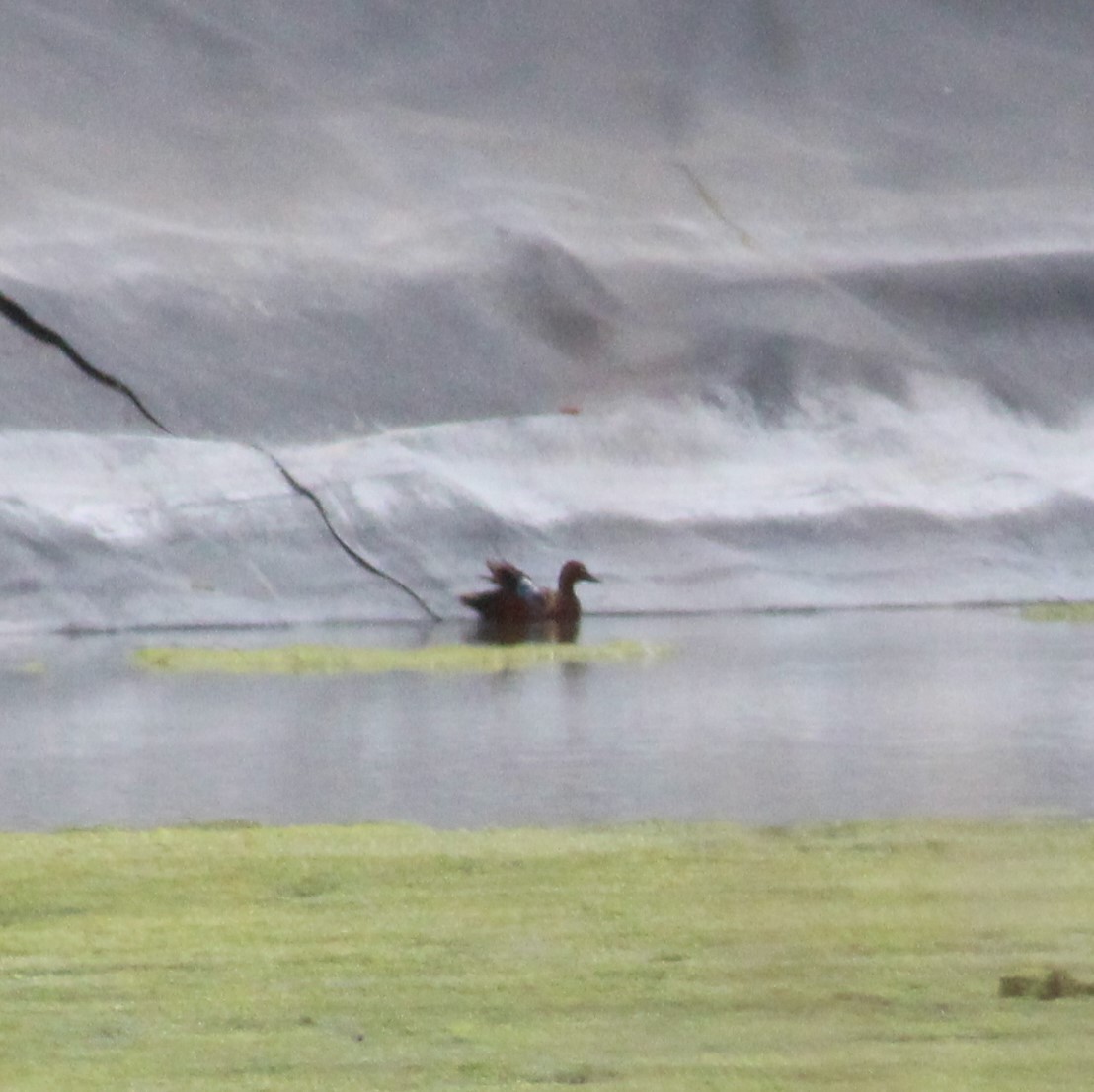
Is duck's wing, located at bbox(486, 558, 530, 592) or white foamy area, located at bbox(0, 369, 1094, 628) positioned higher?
white foamy area, located at bbox(0, 369, 1094, 628)

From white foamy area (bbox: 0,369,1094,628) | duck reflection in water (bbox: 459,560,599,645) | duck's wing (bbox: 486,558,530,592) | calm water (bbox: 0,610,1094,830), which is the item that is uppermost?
white foamy area (bbox: 0,369,1094,628)

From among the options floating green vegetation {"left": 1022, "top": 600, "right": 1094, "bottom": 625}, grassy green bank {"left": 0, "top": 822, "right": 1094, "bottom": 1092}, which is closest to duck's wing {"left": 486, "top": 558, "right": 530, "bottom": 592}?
floating green vegetation {"left": 1022, "top": 600, "right": 1094, "bottom": 625}

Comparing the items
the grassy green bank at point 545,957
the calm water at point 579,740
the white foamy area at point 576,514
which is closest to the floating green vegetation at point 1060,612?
the white foamy area at point 576,514

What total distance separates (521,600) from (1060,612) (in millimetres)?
1258

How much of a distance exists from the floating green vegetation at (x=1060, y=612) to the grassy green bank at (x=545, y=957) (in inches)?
127

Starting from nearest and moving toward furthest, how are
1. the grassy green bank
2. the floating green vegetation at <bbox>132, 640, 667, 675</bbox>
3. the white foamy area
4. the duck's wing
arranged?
the grassy green bank, the floating green vegetation at <bbox>132, 640, 667, 675</bbox>, the duck's wing, the white foamy area

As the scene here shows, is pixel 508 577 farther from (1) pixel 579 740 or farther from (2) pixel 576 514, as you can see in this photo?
(1) pixel 579 740

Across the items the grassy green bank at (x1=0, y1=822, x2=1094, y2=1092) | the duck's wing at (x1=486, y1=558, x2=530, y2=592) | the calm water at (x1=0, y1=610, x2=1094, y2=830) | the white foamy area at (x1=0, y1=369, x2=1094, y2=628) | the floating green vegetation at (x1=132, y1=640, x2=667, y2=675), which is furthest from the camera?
the white foamy area at (x1=0, y1=369, x2=1094, y2=628)

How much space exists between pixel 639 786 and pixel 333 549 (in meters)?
3.09

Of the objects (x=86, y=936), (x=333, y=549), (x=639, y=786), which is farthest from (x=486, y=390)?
(x=86, y=936)

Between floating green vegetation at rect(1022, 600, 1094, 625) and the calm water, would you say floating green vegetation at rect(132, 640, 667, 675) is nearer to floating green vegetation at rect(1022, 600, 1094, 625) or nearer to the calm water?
the calm water

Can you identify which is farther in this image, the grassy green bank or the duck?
the duck

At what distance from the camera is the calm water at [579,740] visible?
228 cm

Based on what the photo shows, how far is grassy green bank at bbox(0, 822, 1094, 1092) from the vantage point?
133 centimetres
